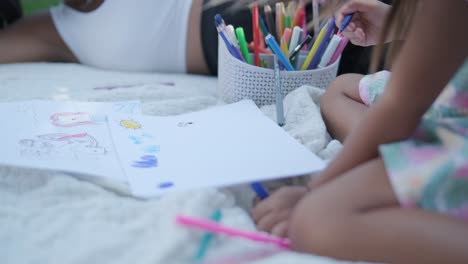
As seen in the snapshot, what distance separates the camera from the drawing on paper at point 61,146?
1.93 feet

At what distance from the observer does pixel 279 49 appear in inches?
33.4

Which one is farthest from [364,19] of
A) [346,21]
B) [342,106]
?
[342,106]

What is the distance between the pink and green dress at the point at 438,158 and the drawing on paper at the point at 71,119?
16.5 inches

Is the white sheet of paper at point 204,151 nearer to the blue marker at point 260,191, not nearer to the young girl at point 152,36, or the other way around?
the blue marker at point 260,191

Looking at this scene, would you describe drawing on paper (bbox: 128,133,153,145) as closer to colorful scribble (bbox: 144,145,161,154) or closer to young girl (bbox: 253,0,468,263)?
colorful scribble (bbox: 144,145,161,154)

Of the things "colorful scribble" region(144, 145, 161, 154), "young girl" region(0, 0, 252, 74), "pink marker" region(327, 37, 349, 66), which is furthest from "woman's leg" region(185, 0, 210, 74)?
"colorful scribble" region(144, 145, 161, 154)

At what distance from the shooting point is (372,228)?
1.37 feet

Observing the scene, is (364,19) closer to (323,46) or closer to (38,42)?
(323,46)

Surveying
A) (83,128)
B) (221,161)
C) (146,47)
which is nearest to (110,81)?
(146,47)

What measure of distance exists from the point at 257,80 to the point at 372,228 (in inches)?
18.9

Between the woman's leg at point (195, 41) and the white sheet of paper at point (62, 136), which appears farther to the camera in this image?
the woman's leg at point (195, 41)

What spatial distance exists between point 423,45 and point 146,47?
0.80 meters

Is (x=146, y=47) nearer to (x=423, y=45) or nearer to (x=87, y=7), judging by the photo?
(x=87, y=7)

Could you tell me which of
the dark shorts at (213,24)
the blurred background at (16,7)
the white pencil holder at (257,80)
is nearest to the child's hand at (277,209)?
the white pencil holder at (257,80)
